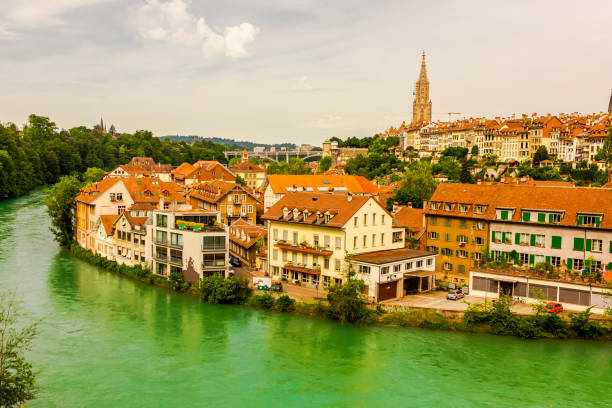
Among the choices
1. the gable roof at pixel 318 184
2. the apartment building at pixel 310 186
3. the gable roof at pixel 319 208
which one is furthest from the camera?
the gable roof at pixel 318 184

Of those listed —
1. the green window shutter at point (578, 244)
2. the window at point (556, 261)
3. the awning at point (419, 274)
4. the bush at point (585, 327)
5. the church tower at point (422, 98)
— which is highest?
the church tower at point (422, 98)

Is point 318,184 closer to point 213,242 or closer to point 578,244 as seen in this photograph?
point 213,242

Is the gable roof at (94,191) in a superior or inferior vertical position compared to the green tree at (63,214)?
superior

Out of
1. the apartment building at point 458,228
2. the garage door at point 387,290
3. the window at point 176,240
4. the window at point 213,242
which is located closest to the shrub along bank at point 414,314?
the garage door at point 387,290

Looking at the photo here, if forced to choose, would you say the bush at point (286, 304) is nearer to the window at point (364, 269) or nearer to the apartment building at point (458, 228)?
the window at point (364, 269)

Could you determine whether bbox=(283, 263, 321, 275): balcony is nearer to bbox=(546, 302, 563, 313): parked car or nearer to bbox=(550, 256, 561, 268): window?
bbox=(546, 302, 563, 313): parked car

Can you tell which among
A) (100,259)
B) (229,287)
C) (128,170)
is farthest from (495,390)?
(128,170)
